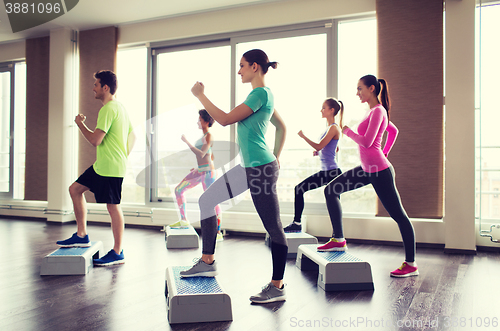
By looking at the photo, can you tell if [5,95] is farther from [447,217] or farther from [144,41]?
[447,217]

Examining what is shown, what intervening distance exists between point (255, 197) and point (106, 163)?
4.43 feet

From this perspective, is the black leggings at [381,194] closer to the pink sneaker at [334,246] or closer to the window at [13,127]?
the pink sneaker at [334,246]

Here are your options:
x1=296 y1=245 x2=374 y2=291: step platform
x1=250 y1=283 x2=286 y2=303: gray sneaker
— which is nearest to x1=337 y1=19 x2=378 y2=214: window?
x1=296 y1=245 x2=374 y2=291: step platform

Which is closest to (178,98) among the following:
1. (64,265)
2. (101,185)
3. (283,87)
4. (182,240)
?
(283,87)

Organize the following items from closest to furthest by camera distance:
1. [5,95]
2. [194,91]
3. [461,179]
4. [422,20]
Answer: [194,91], [461,179], [422,20], [5,95]

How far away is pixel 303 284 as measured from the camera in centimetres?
241

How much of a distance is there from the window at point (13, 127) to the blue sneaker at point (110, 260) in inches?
160

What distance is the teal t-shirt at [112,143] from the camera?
104 inches

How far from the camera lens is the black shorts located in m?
2.64

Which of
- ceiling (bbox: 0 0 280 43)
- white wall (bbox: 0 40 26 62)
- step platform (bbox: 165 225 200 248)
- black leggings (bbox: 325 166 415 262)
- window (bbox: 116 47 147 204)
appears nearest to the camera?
black leggings (bbox: 325 166 415 262)

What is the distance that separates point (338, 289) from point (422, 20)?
117 inches

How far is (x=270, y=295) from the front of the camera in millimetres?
2010

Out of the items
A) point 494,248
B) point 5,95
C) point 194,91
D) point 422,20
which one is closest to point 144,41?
point 5,95

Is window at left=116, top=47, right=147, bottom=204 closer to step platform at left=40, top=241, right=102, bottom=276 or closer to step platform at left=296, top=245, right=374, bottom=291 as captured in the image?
step platform at left=40, top=241, right=102, bottom=276
